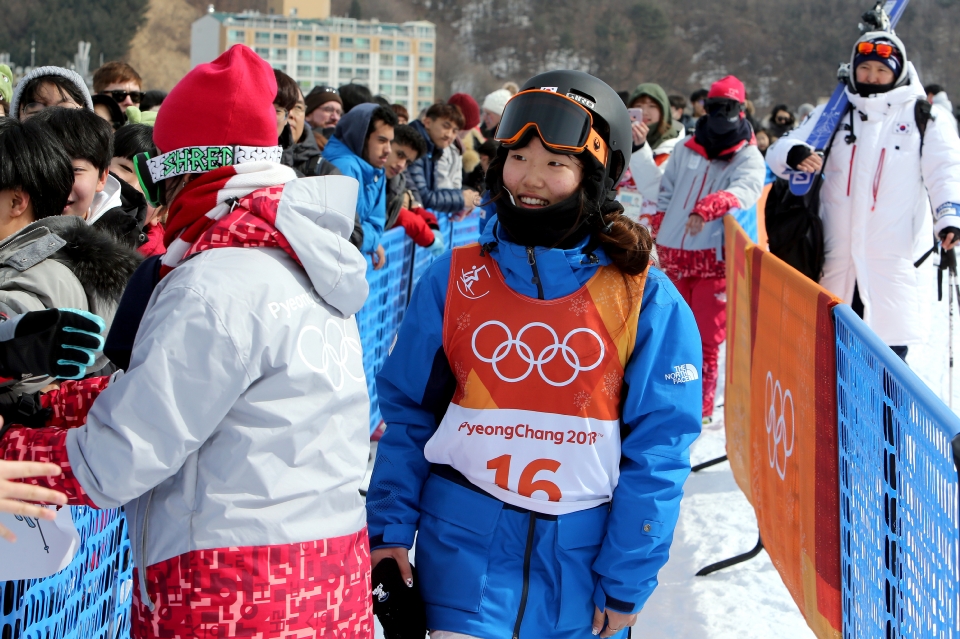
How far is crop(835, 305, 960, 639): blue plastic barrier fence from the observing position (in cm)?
165

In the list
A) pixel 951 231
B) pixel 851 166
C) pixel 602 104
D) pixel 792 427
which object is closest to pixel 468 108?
pixel 851 166

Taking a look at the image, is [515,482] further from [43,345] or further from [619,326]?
[43,345]

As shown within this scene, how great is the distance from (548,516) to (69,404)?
3.03 feet

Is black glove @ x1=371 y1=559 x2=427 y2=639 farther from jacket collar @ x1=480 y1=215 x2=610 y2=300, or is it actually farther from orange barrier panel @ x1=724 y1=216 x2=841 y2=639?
orange barrier panel @ x1=724 y1=216 x2=841 y2=639

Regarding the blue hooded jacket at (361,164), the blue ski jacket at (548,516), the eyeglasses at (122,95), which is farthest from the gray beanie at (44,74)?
the blue ski jacket at (548,516)

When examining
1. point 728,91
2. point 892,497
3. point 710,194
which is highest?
point 728,91

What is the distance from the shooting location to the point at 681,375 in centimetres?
191

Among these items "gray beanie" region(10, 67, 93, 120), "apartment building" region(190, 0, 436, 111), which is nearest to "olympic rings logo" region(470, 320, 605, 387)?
"gray beanie" region(10, 67, 93, 120)

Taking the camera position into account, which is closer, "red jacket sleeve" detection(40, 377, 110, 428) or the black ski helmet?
"red jacket sleeve" detection(40, 377, 110, 428)

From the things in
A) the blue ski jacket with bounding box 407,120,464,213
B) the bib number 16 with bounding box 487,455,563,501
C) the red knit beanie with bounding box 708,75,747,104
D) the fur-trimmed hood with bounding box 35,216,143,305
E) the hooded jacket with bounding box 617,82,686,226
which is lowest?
the blue ski jacket with bounding box 407,120,464,213

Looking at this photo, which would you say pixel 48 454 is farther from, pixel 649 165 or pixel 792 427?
pixel 649 165

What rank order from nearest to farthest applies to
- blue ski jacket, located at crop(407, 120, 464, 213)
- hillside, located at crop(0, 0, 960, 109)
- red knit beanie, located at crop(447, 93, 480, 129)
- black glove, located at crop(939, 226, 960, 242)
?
black glove, located at crop(939, 226, 960, 242) → blue ski jacket, located at crop(407, 120, 464, 213) → red knit beanie, located at crop(447, 93, 480, 129) → hillside, located at crop(0, 0, 960, 109)

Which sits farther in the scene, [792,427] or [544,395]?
[792,427]

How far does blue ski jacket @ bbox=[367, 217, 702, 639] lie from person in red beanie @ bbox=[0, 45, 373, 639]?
0.23 m
